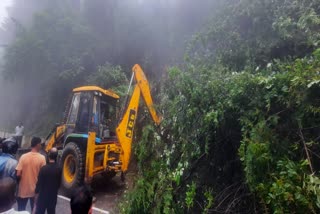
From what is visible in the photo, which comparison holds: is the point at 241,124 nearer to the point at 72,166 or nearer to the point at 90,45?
the point at 72,166

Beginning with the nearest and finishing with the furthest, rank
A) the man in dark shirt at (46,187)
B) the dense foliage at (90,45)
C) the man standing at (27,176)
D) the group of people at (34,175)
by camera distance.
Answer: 1. the group of people at (34,175)
2. the man in dark shirt at (46,187)
3. the man standing at (27,176)
4. the dense foliage at (90,45)

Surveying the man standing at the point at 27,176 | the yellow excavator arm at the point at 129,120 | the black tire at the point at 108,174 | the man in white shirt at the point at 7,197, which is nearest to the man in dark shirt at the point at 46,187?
the man standing at the point at 27,176

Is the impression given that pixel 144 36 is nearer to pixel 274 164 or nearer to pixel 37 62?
pixel 37 62

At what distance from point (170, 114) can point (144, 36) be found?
10.1m

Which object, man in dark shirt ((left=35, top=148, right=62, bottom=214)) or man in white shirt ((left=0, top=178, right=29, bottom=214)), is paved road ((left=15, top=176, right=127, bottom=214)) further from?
man in white shirt ((left=0, top=178, right=29, bottom=214))

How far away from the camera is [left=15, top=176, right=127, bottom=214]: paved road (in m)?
5.98

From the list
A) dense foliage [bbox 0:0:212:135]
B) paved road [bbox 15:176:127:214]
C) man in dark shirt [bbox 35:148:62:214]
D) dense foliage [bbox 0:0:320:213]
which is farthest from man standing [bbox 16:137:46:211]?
dense foliage [bbox 0:0:212:135]

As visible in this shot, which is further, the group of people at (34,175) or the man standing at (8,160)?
the group of people at (34,175)

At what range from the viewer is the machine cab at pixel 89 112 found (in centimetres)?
730

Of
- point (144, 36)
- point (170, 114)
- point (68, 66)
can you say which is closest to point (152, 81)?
point (144, 36)

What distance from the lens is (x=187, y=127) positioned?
3789 millimetres

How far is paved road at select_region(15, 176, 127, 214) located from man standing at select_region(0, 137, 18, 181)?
7.16 feet

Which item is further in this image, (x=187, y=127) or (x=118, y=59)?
(x=118, y=59)

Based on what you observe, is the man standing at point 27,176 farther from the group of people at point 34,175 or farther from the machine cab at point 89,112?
the machine cab at point 89,112
